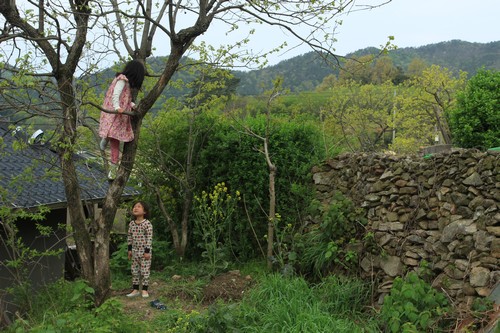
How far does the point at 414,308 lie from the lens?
4.78 meters

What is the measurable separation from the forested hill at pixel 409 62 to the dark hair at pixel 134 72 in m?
46.6

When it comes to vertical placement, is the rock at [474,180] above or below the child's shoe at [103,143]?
below

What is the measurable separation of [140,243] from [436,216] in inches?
139

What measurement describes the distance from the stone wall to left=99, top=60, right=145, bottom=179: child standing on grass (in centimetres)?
299

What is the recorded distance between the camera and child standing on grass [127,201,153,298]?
6.50 m

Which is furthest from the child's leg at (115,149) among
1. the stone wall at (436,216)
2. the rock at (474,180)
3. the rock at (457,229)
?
the rock at (474,180)

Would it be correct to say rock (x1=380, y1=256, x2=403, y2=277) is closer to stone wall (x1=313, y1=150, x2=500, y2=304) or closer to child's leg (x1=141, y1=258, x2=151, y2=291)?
stone wall (x1=313, y1=150, x2=500, y2=304)

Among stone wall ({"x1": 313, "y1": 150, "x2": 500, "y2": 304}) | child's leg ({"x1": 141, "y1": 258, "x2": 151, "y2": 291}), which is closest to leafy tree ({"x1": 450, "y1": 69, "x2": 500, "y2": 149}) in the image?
stone wall ({"x1": 313, "y1": 150, "x2": 500, "y2": 304})

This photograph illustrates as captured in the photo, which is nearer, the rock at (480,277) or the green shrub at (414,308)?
the green shrub at (414,308)

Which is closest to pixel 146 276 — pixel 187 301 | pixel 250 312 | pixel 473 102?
pixel 187 301

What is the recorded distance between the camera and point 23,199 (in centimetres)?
715

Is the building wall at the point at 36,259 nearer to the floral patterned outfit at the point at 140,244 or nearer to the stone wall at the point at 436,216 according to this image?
the floral patterned outfit at the point at 140,244

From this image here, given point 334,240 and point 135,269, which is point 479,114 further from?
point 135,269

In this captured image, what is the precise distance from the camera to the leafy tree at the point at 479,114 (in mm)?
7219
